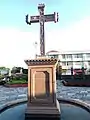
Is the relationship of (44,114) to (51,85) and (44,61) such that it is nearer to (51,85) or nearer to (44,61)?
(51,85)

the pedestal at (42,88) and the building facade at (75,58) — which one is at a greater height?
the building facade at (75,58)

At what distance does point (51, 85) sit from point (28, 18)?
2793 millimetres

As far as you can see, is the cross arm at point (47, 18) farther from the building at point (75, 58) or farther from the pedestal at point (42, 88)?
the building at point (75, 58)

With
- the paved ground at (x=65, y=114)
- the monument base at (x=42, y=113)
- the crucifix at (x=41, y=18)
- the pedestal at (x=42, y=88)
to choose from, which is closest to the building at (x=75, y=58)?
the crucifix at (x=41, y=18)

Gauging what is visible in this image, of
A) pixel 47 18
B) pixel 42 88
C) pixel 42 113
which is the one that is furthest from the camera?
pixel 47 18

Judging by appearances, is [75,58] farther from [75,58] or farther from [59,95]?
[59,95]

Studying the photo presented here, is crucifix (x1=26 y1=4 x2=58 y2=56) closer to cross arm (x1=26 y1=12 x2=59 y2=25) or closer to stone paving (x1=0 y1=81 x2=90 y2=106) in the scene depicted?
cross arm (x1=26 y1=12 x2=59 y2=25)

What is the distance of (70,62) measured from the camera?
5994 centimetres

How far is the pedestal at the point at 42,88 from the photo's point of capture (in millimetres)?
7610

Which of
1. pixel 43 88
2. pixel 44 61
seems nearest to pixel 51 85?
pixel 43 88

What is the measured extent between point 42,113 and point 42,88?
34.2 inches

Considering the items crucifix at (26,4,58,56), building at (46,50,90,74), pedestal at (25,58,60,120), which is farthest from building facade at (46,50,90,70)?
pedestal at (25,58,60,120)

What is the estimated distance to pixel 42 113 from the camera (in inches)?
296

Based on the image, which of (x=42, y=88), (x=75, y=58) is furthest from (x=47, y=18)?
(x=75, y=58)
